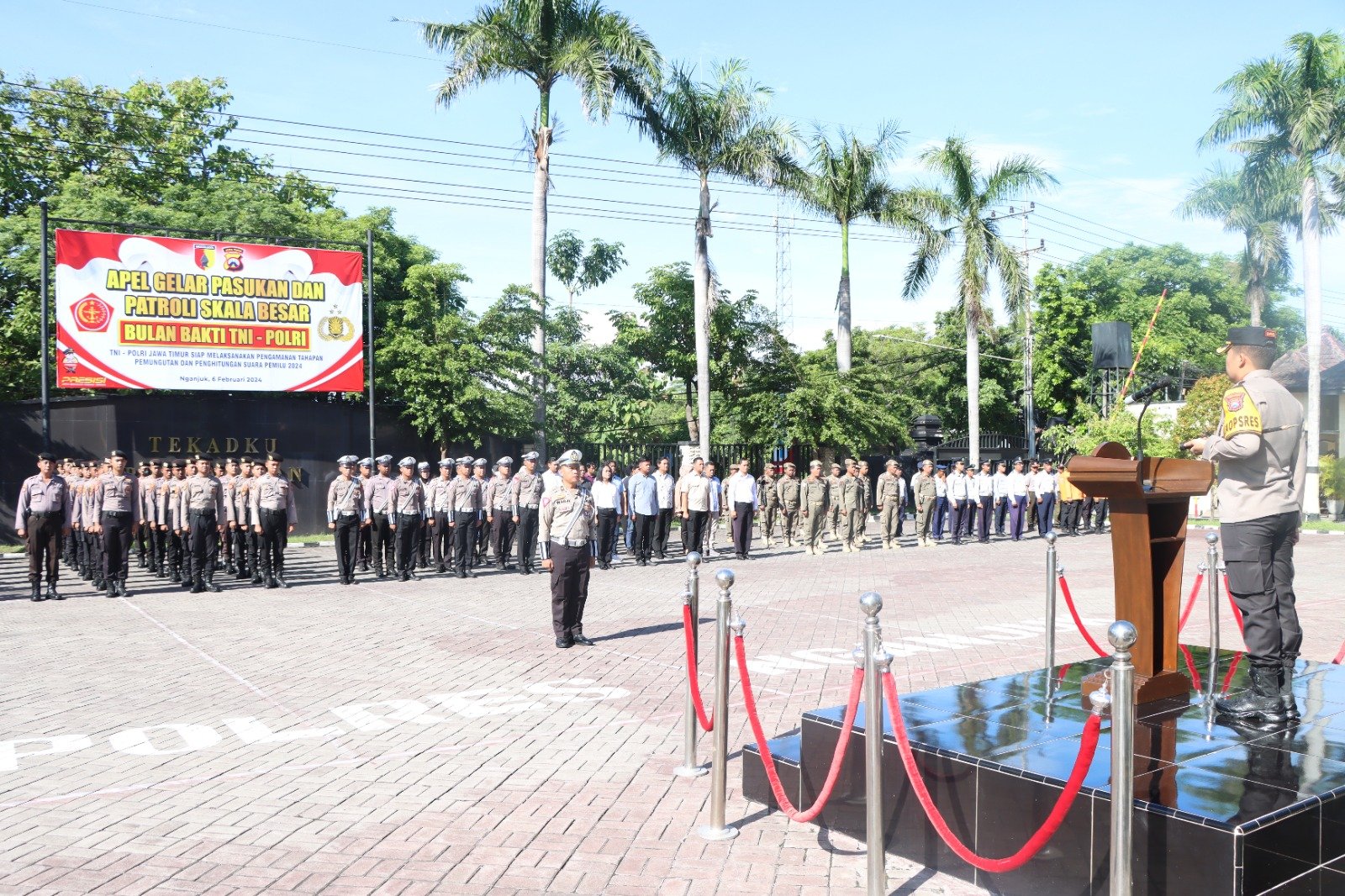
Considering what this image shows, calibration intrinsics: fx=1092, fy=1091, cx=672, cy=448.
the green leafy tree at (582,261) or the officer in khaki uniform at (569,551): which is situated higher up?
the green leafy tree at (582,261)

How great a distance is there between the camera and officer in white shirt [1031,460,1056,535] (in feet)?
83.5

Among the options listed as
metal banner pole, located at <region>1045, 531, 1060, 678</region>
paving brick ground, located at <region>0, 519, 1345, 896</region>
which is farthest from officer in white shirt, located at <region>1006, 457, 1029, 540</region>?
metal banner pole, located at <region>1045, 531, 1060, 678</region>

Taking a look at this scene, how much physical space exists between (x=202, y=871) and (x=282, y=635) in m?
6.77

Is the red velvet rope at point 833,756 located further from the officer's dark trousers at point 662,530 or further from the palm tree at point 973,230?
the palm tree at point 973,230

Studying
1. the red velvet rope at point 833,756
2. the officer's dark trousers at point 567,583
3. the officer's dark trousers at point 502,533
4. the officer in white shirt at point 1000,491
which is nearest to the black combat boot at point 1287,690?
the red velvet rope at point 833,756

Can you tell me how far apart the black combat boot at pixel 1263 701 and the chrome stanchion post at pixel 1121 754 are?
237 cm

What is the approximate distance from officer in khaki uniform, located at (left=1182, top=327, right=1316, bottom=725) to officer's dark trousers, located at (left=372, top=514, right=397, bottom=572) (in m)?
13.2

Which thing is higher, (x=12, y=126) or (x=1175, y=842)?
(x=12, y=126)

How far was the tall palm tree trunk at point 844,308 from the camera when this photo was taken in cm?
3019

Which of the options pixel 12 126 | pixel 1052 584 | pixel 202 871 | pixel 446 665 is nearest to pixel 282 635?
pixel 446 665

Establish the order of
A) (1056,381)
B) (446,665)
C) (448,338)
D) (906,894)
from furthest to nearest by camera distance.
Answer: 1. (1056,381)
2. (448,338)
3. (446,665)
4. (906,894)

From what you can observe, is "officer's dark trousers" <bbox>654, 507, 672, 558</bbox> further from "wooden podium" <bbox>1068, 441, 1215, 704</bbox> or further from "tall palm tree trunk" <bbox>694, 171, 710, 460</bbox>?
"wooden podium" <bbox>1068, 441, 1215, 704</bbox>

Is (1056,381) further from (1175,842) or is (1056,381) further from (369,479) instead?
(1175,842)

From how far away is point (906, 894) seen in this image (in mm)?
4492
